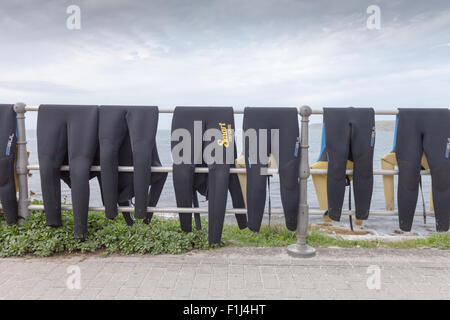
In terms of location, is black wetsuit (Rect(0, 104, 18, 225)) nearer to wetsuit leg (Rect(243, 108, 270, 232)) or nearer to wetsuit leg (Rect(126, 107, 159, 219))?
wetsuit leg (Rect(126, 107, 159, 219))

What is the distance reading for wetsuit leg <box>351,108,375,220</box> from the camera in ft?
12.0

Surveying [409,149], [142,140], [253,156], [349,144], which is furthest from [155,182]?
[409,149]

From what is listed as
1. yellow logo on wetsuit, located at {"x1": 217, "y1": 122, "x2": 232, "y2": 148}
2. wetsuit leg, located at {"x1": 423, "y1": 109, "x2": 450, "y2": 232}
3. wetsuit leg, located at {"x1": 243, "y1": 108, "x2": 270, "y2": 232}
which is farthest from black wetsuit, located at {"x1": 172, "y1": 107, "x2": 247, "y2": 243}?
wetsuit leg, located at {"x1": 423, "y1": 109, "x2": 450, "y2": 232}

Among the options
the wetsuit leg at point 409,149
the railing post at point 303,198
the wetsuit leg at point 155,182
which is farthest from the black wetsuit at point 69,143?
the wetsuit leg at point 409,149

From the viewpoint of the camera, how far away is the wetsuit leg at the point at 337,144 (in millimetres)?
3635

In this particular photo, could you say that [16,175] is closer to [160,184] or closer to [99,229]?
[99,229]

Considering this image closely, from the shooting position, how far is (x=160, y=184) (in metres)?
3.93

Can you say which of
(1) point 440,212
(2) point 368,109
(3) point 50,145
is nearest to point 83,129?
(3) point 50,145

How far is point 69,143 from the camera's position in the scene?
3.67 metres

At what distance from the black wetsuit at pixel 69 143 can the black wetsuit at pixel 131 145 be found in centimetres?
14

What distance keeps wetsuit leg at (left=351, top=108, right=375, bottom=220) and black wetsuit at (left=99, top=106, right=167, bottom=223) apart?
80.4 inches

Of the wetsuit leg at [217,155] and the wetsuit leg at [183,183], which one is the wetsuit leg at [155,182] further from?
the wetsuit leg at [217,155]

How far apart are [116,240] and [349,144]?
8.86ft

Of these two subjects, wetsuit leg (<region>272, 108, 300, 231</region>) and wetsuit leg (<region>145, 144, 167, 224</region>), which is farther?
wetsuit leg (<region>145, 144, 167, 224</region>)
